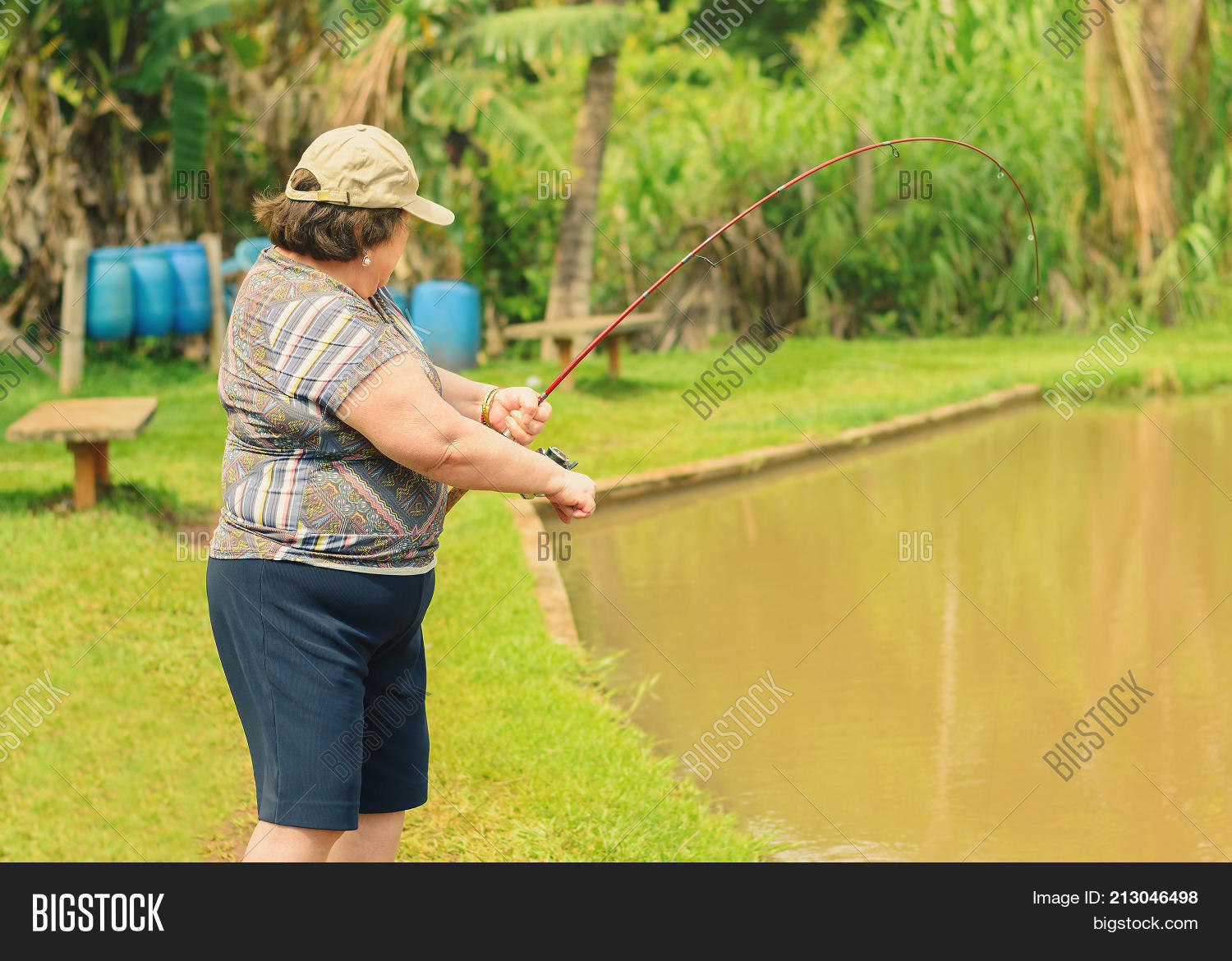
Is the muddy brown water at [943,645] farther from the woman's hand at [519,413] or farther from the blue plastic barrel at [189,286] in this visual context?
the blue plastic barrel at [189,286]

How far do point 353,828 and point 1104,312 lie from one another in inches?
508

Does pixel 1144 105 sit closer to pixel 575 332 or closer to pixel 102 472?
pixel 575 332

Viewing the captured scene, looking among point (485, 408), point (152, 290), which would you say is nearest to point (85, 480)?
point (485, 408)

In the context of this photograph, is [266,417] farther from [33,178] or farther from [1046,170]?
[1046,170]

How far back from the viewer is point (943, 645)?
5281 millimetres

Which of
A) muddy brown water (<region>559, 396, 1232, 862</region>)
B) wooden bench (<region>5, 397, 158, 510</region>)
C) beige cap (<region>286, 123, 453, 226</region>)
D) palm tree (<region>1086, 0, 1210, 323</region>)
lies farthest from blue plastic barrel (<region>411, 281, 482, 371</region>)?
A: beige cap (<region>286, 123, 453, 226</region>)

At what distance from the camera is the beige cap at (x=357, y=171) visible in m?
2.29

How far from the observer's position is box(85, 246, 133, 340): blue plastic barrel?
10.7 metres

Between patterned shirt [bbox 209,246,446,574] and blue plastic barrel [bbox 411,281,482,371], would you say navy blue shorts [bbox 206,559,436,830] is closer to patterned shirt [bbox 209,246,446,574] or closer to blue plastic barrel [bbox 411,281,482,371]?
patterned shirt [bbox 209,246,446,574]

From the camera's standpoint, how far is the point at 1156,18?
1364 cm

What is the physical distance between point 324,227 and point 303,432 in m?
0.35

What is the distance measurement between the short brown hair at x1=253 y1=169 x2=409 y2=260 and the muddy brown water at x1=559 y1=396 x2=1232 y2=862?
203 cm

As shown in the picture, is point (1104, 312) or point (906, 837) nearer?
point (906, 837)
